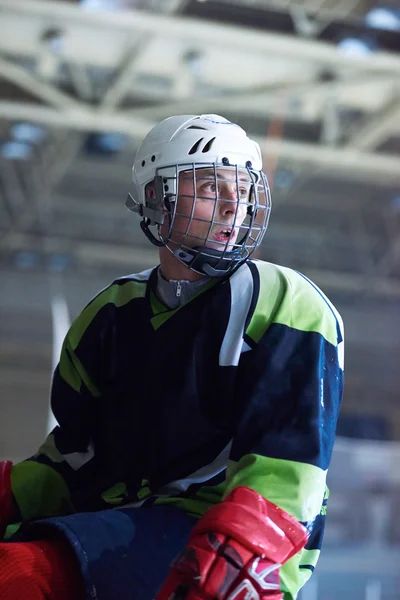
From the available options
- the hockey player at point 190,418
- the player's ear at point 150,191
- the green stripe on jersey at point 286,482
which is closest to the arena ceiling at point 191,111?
the player's ear at point 150,191

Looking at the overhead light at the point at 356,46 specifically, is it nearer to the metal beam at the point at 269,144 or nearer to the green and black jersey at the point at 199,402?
the metal beam at the point at 269,144

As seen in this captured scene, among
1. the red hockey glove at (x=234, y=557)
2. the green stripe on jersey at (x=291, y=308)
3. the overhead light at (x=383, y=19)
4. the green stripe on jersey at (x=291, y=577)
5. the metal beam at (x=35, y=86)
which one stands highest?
the overhead light at (x=383, y=19)

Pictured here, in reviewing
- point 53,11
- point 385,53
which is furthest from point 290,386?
point 385,53

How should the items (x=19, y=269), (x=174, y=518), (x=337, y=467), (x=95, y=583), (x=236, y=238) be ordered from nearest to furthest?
(x=95, y=583), (x=174, y=518), (x=236, y=238), (x=337, y=467), (x=19, y=269)

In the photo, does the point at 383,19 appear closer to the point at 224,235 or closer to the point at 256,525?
the point at 224,235

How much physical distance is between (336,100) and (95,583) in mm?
5672

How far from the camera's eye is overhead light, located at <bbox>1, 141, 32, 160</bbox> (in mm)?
7734

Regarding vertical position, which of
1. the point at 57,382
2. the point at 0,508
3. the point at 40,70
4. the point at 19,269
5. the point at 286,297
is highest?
the point at 40,70

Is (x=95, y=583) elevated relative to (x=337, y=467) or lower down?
elevated

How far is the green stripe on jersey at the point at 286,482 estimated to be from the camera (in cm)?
111

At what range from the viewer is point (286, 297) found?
4.26 feet

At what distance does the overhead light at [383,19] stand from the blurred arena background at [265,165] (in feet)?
0.05

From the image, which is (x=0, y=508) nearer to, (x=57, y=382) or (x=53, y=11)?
(x=57, y=382)

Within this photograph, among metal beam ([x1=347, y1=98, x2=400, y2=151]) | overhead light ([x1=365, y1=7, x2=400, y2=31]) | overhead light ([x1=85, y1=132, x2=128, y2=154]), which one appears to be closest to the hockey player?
overhead light ([x1=365, y1=7, x2=400, y2=31])
